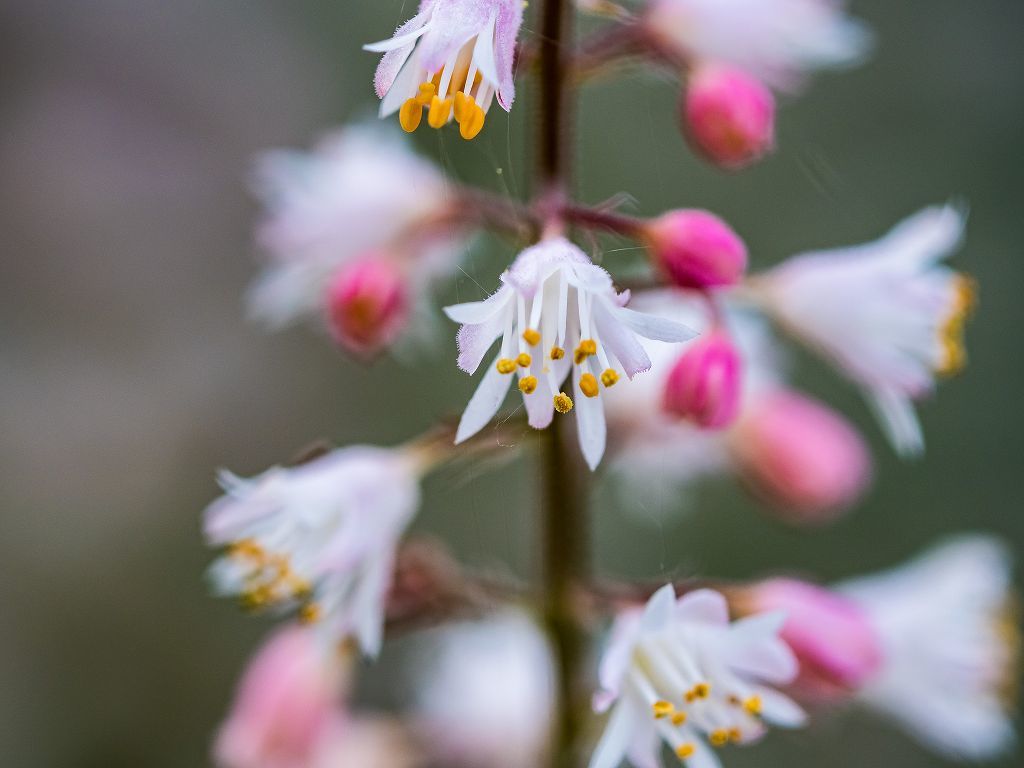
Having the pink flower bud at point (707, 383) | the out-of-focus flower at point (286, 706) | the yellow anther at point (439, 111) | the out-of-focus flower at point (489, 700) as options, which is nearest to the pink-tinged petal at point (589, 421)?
the pink flower bud at point (707, 383)

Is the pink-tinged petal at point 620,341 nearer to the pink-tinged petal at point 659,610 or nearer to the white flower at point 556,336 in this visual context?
the white flower at point 556,336

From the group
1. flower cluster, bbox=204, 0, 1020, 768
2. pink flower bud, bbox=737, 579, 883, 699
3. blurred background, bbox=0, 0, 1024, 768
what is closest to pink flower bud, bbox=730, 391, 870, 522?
flower cluster, bbox=204, 0, 1020, 768

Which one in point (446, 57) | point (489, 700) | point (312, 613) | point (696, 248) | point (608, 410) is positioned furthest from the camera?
point (489, 700)

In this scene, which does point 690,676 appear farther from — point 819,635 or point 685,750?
point 819,635

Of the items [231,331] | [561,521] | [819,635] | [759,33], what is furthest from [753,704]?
[231,331]

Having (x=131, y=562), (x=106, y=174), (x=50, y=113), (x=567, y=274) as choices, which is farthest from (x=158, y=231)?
(x=567, y=274)

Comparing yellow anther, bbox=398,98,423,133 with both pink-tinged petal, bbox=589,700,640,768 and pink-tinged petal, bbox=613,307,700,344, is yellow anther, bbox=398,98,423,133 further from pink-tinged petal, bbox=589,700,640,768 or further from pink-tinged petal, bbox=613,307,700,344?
pink-tinged petal, bbox=589,700,640,768
